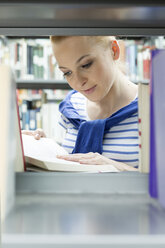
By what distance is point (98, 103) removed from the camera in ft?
5.24

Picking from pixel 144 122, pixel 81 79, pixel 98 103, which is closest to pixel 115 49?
pixel 81 79

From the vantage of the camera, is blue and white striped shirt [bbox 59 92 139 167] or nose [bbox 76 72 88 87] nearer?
nose [bbox 76 72 88 87]

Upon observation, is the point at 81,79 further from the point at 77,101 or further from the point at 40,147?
the point at 40,147

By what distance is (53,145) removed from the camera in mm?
863

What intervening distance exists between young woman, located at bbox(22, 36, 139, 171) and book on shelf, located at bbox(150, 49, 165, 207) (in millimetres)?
608

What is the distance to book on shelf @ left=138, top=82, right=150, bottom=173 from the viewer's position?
486mm

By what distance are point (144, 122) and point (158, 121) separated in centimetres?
7

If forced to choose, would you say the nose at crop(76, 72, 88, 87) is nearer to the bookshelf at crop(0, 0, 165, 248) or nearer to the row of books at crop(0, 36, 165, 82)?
the bookshelf at crop(0, 0, 165, 248)

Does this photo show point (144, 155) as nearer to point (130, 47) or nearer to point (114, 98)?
point (114, 98)

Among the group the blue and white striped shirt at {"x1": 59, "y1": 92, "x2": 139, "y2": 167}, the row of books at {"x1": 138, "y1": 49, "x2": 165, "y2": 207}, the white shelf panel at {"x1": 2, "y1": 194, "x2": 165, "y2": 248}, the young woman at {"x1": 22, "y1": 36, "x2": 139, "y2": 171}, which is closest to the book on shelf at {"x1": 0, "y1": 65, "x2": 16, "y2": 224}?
the white shelf panel at {"x1": 2, "y1": 194, "x2": 165, "y2": 248}

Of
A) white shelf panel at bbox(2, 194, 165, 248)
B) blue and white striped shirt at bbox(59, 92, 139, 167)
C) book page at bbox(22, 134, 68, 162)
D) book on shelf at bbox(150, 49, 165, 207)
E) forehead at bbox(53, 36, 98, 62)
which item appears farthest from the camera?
blue and white striped shirt at bbox(59, 92, 139, 167)

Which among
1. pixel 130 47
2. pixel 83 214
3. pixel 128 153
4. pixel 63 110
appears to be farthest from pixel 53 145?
pixel 130 47

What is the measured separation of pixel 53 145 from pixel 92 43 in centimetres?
53

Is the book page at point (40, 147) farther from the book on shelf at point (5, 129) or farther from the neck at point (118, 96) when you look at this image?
the neck at point (118, 96)
